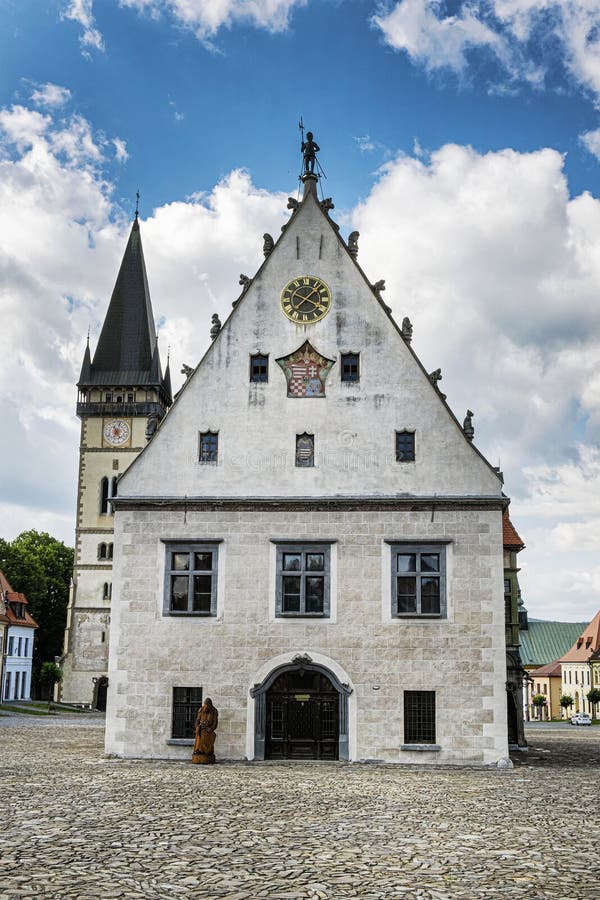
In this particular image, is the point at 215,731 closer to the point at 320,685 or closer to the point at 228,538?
the point at 320,685

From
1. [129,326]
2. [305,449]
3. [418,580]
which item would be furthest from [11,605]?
[418,580]

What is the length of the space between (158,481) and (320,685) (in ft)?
23.1

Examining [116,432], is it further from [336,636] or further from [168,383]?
[336,636]

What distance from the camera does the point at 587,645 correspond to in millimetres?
129250

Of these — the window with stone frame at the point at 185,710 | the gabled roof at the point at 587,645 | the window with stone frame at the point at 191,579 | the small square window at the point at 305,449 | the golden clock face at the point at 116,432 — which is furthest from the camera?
the gabled roof at the point at 587,645

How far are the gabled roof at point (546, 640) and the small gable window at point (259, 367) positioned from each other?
436 ft

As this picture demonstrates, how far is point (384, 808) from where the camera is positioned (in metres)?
16.1

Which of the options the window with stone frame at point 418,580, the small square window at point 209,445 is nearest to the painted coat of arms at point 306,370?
the small square window at point 209,445

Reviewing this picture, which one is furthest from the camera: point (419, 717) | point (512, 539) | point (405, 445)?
point (512, 539)

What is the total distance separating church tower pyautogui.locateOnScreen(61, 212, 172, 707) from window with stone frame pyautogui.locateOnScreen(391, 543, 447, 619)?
2110 inches

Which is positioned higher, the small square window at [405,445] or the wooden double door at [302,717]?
the small square window at [405,445]

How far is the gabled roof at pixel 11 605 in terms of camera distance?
76.2 m

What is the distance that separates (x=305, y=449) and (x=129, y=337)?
62.2 metres

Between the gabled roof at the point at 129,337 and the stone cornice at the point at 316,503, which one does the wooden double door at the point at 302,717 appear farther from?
the gabled roof at the point at 129,337
